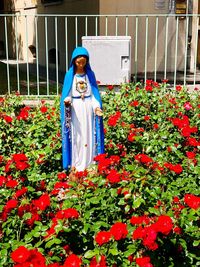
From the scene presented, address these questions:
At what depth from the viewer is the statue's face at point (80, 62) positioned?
13.9ft

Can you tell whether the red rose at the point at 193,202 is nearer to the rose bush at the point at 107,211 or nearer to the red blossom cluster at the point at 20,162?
the rose bush at the point at 107,211

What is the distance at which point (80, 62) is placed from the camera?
4262 mm

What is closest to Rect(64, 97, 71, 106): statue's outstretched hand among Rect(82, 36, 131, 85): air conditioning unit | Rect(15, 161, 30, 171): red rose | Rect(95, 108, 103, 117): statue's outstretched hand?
Rect(95, 108, 103, 117): statue's outstretched hand

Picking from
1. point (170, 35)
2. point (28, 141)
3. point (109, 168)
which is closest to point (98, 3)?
point (170, 35)

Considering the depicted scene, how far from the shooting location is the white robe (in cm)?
442

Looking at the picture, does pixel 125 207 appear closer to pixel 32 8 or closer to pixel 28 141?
pixel 28 141

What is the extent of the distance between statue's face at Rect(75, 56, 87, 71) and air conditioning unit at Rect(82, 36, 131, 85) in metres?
3.28

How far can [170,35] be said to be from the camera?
11.2 meters

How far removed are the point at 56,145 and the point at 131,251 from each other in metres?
2.29

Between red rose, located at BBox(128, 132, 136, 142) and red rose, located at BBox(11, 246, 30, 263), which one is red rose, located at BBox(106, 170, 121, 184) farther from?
red rose, located at BBox(128, 132, 136, 142)

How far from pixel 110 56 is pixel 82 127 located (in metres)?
3.38

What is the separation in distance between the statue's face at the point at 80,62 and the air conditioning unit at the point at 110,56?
10.8 feet

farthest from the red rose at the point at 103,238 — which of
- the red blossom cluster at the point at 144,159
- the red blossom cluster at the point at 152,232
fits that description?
the red blossom cluster at the point at 144,159

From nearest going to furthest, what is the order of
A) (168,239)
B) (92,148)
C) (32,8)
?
1. (168,239)
2. (92,148)
3. (32,8)
